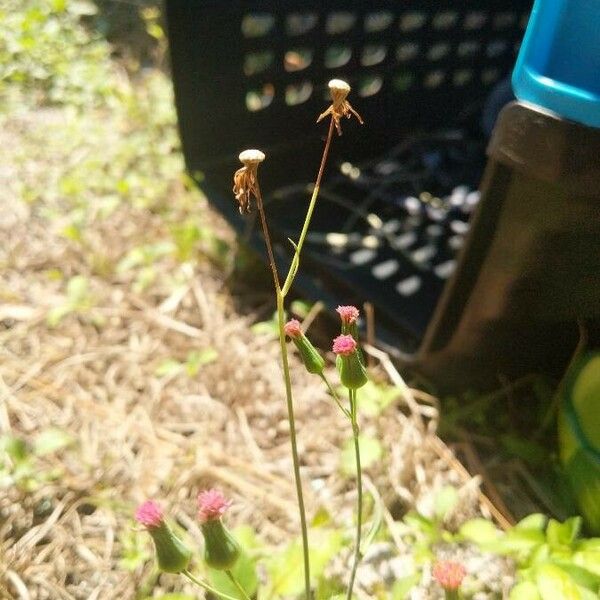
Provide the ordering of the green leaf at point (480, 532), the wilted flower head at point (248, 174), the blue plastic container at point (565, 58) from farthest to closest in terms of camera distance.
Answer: the green leaf at point (480, 532), the blue plastic container at point (565, 58), the wilted flower head at point (248, 174)

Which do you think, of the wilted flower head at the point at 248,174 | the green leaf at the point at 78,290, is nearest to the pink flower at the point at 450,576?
the wilted flower head at the point at 248,174

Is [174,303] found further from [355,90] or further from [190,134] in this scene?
[355,90]

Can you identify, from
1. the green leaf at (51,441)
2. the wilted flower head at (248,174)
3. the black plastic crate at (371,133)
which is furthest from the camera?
the black plastic crate at (371,133)

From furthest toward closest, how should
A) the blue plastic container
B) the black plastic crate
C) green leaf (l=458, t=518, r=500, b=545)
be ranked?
1. the black plastic crate
2. green leaf (l=458, t=518, r=500, b=545)
3. the blue plastic container

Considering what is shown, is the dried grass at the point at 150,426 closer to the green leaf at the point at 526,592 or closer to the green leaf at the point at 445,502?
the green leaf at the point at 445,502

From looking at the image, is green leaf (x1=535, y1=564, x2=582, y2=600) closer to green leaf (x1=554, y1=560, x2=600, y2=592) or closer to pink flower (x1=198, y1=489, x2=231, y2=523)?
green leaf (x1=554, y1=560, x2=600, y2=592)

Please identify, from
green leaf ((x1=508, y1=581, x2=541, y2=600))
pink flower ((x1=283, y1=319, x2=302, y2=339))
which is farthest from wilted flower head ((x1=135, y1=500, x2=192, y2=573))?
green leaf ((x1=508, y1=581, x2=541, y2=600))
